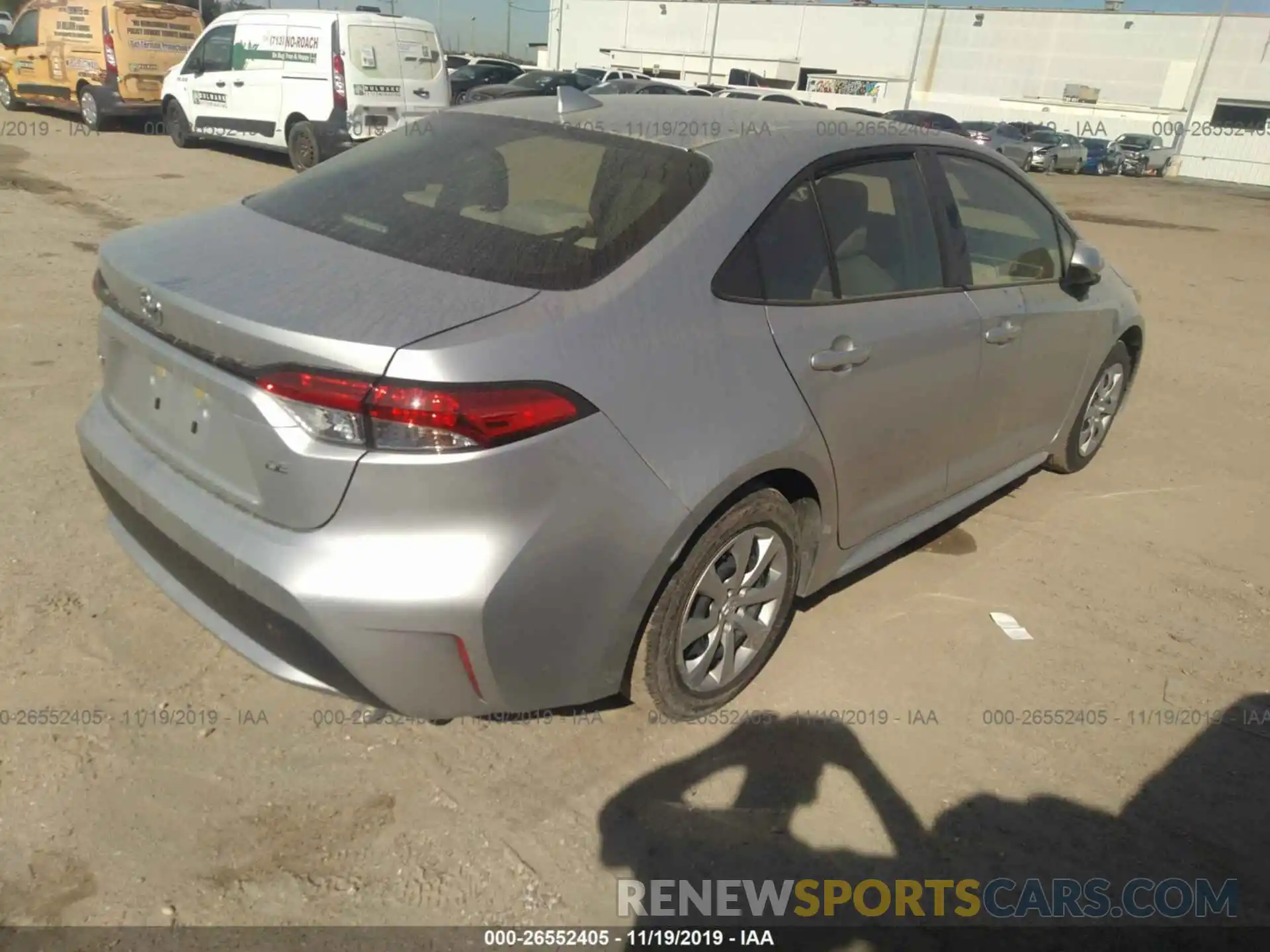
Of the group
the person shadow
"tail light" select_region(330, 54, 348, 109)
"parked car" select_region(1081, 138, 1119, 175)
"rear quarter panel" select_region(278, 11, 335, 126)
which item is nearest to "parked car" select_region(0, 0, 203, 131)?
"rear quarter panel" select_region(278, 11, 335, 126)

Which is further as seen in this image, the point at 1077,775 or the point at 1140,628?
the point at 1140,628

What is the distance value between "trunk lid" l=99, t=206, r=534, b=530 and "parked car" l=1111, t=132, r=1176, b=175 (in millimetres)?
38978

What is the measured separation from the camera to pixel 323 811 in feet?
7.66

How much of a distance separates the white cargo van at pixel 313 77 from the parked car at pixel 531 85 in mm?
5537

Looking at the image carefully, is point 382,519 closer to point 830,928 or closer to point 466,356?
point 466,356

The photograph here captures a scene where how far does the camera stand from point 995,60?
162 feet

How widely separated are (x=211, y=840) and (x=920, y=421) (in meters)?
2.41

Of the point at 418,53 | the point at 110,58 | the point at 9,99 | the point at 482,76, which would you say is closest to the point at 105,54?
the point at 110,58

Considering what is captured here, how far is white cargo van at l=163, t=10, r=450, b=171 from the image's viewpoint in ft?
39.1

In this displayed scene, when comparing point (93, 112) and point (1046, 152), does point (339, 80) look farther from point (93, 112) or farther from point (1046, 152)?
point (1046, 152)

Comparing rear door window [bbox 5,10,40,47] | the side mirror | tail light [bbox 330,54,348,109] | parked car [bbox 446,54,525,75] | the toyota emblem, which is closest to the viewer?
the toyota emblem

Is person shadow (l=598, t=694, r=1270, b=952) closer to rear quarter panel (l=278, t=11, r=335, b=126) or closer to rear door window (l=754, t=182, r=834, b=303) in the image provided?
rear door window (l=754, t=182, r=834, b=303)

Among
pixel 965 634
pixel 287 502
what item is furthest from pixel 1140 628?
pixel 287 502

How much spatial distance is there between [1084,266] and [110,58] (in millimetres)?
16332
